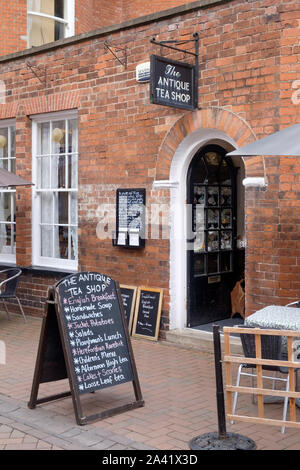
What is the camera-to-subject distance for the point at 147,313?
800 centimetres

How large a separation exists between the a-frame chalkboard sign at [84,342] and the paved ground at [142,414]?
194 millimetres

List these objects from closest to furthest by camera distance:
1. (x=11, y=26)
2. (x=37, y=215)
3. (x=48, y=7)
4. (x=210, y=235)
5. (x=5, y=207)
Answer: (x=210, y=235) → (x=37, y=215) → (x=5, y=207) → (x=11, y=26) → (x=48, y=7)

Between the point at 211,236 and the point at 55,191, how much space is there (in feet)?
8.96

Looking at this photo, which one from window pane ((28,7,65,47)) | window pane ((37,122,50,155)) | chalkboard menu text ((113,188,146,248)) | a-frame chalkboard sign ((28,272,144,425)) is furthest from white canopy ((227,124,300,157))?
window pane ((28,7,65,47))

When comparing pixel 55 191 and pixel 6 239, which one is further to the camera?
pixel 6 239

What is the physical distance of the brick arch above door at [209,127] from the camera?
682 centimetres

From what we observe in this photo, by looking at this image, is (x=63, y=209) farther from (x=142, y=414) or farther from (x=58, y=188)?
(x=142, y=414)

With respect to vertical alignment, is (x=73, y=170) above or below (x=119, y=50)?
below

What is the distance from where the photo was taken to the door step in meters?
7.24

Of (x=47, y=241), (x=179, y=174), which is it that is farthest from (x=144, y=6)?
(x=179, y=174)

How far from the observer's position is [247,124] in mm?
6902

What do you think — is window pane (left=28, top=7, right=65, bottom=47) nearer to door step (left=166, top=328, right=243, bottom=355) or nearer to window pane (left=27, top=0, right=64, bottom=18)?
window pane (left=27, top=0, right=64, bottom=18)

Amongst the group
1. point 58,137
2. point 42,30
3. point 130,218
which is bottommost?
point 130,218
